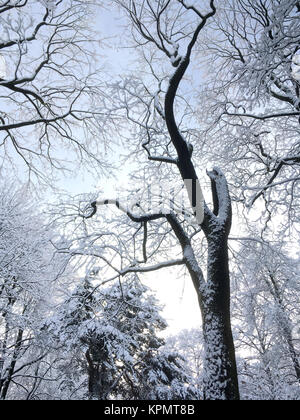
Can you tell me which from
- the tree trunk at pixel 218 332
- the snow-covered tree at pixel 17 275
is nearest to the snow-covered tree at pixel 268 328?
the tree trunk at pixel 218 332

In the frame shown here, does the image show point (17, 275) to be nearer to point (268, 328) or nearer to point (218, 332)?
point (218, 332)

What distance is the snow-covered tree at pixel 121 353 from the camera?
8.38 m

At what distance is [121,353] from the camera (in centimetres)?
820

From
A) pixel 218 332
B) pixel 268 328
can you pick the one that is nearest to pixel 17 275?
pixel 218 332

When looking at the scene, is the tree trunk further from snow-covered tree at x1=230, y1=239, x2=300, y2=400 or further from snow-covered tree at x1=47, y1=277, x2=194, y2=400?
snow-covered tree at x1=47, y1=277, x2=194, y2=400

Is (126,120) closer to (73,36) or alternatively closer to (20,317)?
(73,36)

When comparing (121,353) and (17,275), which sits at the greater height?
(17,275)

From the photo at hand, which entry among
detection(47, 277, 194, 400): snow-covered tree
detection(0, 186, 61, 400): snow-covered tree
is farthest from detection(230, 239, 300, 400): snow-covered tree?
detection(0, 186, 61, 400): snow-covered tree

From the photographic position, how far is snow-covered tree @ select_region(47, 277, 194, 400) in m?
8.38

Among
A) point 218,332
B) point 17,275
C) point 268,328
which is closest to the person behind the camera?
point 218,332

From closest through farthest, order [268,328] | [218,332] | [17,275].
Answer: [218,332], [17,275], [268,328]
